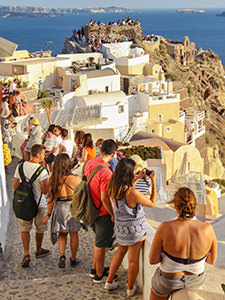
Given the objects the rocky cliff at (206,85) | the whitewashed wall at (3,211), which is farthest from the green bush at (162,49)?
the whitewashed wall at (3,211)

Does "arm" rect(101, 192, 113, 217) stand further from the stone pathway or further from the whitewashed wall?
the whitewashed wall

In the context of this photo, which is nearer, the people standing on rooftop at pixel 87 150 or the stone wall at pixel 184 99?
the people standing on rooftop at pixel 87 150

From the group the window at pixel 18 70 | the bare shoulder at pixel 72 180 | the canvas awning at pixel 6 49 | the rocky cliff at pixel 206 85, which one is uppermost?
the canvas awning at pixel 6 49

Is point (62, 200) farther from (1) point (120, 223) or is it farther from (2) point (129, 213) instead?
(2) point (129, 213)

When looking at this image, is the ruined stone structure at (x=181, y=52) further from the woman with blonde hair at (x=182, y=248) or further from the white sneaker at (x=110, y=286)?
the woman with blonde hair at (x=182, y=248)

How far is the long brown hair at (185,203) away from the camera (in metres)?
3.40

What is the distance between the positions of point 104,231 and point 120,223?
0.50 meters

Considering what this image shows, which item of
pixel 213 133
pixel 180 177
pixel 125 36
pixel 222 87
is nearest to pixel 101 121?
pixel 180 177

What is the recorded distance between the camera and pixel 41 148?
5484mm

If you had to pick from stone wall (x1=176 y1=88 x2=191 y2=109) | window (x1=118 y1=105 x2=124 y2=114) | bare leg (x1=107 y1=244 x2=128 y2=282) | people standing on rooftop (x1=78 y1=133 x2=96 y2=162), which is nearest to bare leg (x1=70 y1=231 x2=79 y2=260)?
bare leg (x1=107 y1=244 x2=128 y2=282)

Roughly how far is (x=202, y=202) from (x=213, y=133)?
32881 millimetres

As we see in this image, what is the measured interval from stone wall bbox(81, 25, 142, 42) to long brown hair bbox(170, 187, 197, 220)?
4689cm

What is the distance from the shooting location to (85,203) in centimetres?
487

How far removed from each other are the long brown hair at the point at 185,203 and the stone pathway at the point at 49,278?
1812 millimetres
